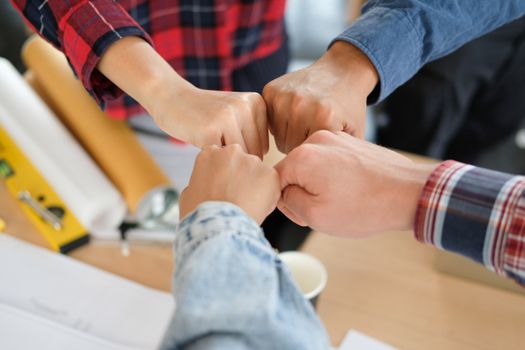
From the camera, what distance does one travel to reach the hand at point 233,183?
49 cm

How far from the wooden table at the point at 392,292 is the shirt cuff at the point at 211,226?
13.0 inches

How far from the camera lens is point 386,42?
67 centimetres

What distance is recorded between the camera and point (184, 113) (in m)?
0.63

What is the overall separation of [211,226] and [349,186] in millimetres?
194

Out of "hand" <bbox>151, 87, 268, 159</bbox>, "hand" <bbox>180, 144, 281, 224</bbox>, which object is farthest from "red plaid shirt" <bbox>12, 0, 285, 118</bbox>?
"hand" <bbox>180, 144, 281, 224</bbox>

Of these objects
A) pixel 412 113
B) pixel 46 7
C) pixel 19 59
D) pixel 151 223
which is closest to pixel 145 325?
pixel 151 223

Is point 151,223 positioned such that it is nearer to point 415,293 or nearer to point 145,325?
point 145,325

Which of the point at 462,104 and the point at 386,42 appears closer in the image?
the point at 386,42

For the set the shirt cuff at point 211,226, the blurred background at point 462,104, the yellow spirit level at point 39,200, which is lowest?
the blurred background at point 462,104

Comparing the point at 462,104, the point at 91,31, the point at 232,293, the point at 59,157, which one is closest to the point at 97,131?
the point at 59,157

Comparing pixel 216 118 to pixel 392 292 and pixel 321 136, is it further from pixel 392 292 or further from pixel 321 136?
pixel 392 292

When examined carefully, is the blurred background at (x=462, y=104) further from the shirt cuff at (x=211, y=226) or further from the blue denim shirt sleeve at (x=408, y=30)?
the shirt cuff at (x=211, y=226)

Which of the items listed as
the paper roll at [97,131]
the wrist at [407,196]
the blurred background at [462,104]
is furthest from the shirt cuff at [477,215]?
the blurred background at [462,104]

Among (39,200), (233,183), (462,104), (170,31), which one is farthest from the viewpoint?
(462,104)
